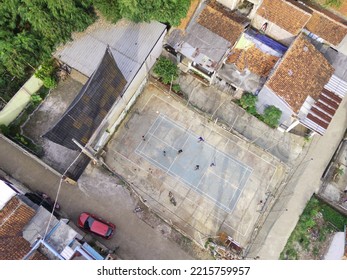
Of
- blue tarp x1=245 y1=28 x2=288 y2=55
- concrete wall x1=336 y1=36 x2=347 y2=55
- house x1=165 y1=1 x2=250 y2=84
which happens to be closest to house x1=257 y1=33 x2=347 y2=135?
blue tarp x1=245 y1=28 x2=288 y2=55

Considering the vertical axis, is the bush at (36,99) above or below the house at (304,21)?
below

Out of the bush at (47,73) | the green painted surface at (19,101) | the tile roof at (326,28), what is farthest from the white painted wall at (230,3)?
the green painted surface at (19,101)

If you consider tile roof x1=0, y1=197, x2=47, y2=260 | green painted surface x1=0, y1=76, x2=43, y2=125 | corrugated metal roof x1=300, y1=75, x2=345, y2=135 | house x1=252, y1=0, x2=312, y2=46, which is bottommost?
tile roof x1=0, y1=197, x2=47, y2=260

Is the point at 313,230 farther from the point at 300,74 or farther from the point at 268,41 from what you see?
the point at 268,41

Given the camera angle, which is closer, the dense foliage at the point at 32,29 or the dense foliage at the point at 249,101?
the dense foliage at the point at 32,29

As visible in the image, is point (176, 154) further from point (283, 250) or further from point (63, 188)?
point (283, 250)

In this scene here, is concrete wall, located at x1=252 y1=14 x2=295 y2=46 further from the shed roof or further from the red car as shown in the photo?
the red car

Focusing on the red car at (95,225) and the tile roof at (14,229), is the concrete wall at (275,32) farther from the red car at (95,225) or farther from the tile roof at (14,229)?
the tile roof at (14,229)
